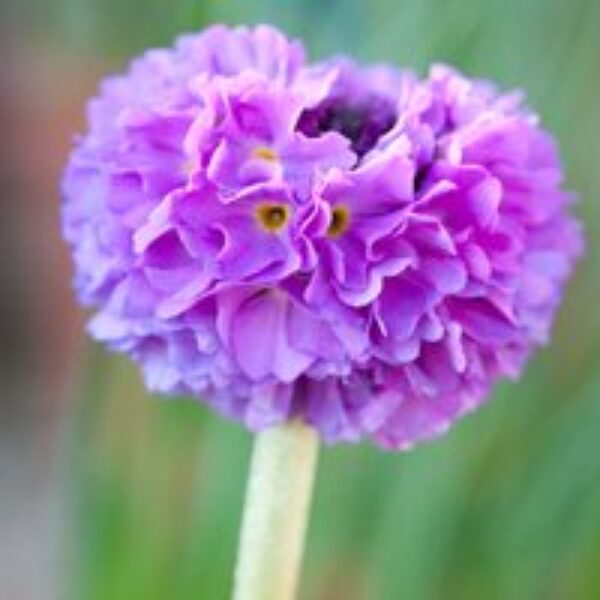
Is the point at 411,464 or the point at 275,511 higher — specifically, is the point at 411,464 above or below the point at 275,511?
above

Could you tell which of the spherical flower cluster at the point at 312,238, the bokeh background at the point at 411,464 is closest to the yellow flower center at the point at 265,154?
the spherical flower cluster at the point at 312,238

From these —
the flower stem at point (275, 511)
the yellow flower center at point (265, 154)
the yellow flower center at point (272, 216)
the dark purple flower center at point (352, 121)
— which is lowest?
the flower stem at point (275, 511)

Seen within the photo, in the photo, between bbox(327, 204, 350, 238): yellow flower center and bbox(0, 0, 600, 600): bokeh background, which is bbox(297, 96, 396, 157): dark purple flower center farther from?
bbox(0, 0, 600, 600): bokeh background

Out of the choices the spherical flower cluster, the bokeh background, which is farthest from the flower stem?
the bokeh background

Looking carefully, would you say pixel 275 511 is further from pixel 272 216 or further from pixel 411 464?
pixel 411 464

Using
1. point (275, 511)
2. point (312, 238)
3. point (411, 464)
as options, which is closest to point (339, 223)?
point (312, 238)

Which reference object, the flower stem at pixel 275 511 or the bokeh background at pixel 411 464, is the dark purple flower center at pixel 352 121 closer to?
the flower stem at pixel 275 511

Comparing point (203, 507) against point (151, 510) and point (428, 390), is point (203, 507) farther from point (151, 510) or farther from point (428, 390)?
point (428, 390)
